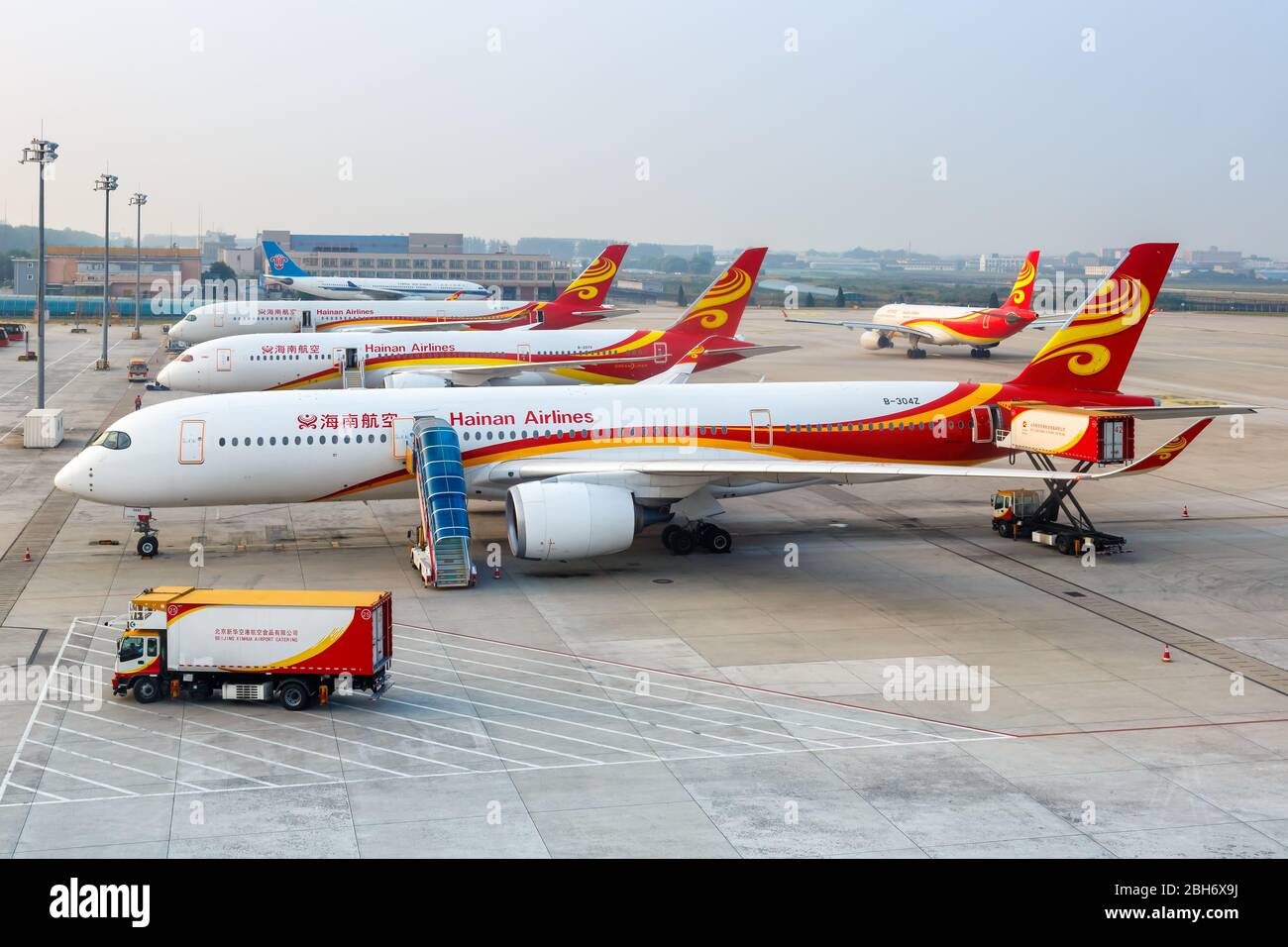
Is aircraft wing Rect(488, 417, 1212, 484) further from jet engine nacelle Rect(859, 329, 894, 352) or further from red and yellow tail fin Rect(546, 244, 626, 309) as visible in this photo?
jet engine nacelle Rect(859, 329, 894, 352)

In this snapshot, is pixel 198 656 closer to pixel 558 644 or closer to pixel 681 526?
pixel 558 644

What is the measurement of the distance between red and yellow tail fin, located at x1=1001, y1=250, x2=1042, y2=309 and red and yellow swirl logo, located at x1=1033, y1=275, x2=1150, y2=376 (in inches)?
2475

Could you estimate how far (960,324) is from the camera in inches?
3858

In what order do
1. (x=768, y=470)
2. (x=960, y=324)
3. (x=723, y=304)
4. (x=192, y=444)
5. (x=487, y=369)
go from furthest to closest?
(x=960, y=324)
(x=723, y=304)
(x=487, y=369)
(x=192, y=444)
(x=768, y=470)

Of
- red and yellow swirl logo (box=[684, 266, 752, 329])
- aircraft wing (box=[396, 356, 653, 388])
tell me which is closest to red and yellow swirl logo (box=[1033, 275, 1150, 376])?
aircraft wing (box=[396, 356, 653, 388])

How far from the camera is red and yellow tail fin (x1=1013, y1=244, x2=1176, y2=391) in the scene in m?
37.6

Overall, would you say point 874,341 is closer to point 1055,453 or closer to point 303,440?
point 1055,453

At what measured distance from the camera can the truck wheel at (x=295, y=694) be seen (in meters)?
22.8

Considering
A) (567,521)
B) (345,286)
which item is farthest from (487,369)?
(345,286)

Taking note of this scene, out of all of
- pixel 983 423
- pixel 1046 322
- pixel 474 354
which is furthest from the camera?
pixel 1046 322

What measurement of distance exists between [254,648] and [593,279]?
6328cm

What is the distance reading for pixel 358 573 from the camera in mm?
32781

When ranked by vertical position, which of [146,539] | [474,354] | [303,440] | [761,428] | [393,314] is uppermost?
[393,314]

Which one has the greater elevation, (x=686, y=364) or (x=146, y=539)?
(x=686, y=364)
